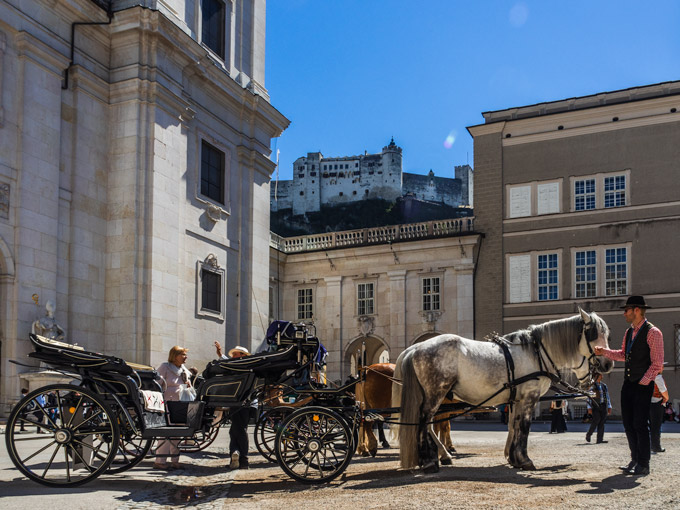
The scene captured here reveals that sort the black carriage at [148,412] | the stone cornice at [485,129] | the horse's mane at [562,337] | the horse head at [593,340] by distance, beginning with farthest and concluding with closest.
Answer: the stone cornice at [485,129] → the horse's mane at [562,337] → the horse head at [593,340] → the black carriage at [148,412]

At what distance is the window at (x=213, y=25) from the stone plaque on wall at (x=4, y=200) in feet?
29.6

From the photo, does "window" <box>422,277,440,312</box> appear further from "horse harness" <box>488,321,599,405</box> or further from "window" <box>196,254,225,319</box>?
"horse harness" <box>488,321,599,405</box>

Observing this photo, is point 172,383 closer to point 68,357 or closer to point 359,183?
point 68,357

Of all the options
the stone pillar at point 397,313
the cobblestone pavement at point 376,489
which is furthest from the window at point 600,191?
the cobblestone pavement at point 376,489

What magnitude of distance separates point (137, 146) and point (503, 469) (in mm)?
14179

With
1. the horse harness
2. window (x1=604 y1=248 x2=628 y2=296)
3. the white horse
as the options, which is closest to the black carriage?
the white horse

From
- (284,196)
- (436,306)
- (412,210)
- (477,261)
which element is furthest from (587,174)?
(284,196)

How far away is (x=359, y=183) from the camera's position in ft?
361

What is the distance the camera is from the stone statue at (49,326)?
55.6ft

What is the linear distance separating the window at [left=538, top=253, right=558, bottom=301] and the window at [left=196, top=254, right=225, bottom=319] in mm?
16117

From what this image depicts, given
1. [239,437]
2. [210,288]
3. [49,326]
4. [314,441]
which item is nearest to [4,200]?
[49,326]

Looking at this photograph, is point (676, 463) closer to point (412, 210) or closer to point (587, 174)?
point (587, 174)

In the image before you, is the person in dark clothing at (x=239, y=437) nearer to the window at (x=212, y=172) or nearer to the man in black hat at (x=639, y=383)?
the man in black hat at (x=639, y=383)

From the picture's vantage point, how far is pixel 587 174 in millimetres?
34031
